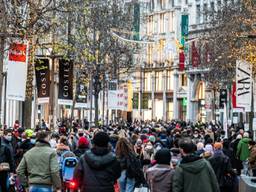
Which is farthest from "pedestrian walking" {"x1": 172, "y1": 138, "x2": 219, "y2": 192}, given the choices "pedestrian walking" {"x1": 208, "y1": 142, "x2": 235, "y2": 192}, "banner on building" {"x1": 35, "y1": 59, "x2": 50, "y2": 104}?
"banner on building" {"x1": 35, "y1": 59, "x2": 50, "y2": 104}

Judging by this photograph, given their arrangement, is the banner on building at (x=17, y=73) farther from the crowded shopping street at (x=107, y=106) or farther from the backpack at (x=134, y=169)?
the backpack at (x=134, y=169)

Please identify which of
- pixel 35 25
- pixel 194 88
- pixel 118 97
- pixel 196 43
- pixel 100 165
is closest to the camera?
pixel 100 165

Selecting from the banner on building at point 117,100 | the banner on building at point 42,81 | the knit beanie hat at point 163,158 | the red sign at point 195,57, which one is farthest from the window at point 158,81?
the knit beanie hat at point 163,158

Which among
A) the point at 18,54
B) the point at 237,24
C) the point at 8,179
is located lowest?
the point at 8,179

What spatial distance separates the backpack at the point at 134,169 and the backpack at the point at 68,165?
6.55 feet

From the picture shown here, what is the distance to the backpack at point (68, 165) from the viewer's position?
2144 centimetres

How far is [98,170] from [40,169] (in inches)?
50.4

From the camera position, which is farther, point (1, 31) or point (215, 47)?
point (215, 47)

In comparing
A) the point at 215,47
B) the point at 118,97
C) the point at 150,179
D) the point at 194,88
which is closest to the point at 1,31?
the point at 150,179

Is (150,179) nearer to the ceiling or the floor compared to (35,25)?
nearer to the floor

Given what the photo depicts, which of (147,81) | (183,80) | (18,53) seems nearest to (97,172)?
(18,53)

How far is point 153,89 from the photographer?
403 feet

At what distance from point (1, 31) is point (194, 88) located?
7883 centimetres

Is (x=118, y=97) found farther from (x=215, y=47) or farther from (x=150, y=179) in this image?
(x=150, y=179)
